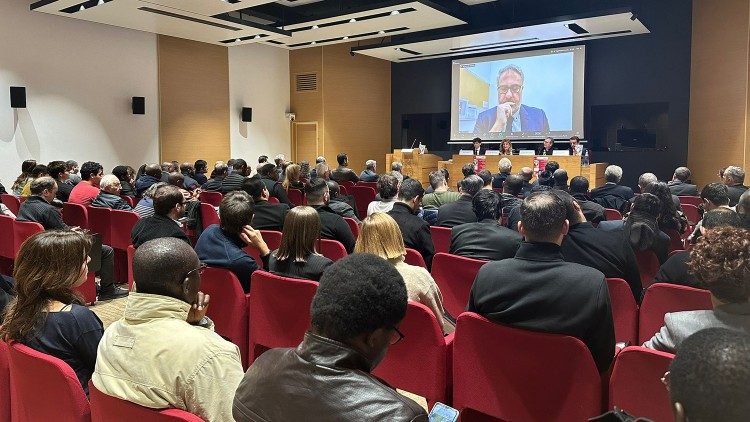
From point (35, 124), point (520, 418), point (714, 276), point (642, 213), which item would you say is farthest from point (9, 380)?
point (35, 124)

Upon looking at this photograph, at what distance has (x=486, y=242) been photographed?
3.68m

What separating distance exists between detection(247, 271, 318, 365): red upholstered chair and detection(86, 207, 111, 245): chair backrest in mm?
3237

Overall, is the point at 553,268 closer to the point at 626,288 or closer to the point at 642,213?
the point at 626,288

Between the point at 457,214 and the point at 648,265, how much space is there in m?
1.69

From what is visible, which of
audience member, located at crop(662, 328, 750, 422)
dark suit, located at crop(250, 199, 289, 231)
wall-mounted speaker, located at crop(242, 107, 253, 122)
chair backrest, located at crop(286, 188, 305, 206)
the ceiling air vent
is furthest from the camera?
the ceiling air vent

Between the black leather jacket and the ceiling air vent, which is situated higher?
the ceiling air vent

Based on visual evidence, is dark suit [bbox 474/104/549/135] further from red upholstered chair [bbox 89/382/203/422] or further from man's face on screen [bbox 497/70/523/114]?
A: red upholstered chair [bbox 89/382/203/422]

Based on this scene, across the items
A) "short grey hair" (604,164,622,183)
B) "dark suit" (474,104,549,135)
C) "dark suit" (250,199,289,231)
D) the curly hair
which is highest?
"dark suit" (474,104,549,135)

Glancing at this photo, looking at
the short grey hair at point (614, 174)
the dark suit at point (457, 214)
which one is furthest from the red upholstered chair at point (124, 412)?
the short grey hair at point (614, 174)

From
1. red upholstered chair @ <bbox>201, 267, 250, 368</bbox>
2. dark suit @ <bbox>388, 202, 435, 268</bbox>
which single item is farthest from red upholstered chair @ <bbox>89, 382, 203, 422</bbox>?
dark suit @ <bbox>388, 202, 435, 268</bbox>

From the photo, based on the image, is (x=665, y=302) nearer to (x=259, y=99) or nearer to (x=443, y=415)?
(x=443, y=415)

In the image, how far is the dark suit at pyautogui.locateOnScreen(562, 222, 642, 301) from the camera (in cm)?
325

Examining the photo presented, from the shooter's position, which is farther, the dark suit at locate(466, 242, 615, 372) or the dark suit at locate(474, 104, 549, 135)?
the dark suit at locate(474, 104, 549, 135)

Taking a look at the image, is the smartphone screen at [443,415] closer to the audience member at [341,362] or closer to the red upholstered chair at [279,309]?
the audience member at [341,362]
